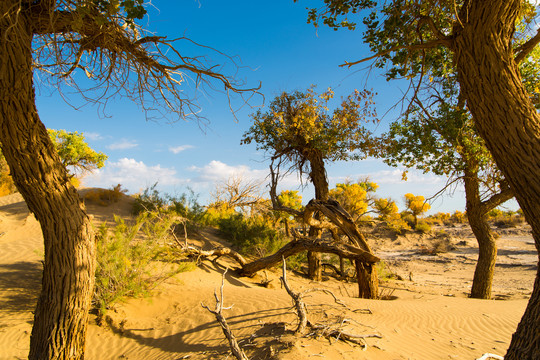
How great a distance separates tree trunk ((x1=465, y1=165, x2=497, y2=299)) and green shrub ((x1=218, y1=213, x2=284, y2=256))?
6.75 m

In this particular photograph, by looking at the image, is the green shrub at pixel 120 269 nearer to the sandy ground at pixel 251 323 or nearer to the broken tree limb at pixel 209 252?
the sandy ground at pixel 251 323

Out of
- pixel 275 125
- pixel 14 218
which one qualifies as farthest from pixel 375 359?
pixel 14 218

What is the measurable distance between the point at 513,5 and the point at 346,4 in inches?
92.6

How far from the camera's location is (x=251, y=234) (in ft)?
44.5

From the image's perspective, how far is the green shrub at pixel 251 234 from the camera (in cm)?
1260

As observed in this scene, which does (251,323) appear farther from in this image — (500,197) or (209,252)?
(500,197)

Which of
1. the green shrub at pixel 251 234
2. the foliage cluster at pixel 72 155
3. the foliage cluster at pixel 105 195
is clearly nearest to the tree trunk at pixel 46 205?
the green shrub at pixel 251 234

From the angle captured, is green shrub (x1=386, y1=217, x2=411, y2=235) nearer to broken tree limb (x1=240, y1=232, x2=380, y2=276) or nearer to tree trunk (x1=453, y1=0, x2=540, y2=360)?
broken tree limb (x1=240, y1=232, x2=380, y2=276)

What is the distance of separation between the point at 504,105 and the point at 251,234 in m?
11.4

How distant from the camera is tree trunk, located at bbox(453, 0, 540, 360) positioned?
283 cm

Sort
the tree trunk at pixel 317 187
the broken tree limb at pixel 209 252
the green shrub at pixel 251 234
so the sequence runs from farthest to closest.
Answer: the green shrub at pixel 251 234, the tree trunk at pixel 317 187, the broken tree limb at pixel 209 252

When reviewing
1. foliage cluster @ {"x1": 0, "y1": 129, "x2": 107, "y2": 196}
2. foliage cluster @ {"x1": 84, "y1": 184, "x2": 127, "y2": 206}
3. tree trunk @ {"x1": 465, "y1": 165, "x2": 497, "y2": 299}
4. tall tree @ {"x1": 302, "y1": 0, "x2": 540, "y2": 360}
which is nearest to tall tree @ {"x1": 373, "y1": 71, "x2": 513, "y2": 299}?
tree trunk @ {"x1": 465, "y1": 165, "x2": 497, "y2": 299}

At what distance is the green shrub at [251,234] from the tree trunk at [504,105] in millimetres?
9517

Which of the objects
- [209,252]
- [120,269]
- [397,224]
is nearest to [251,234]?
[209,252]
